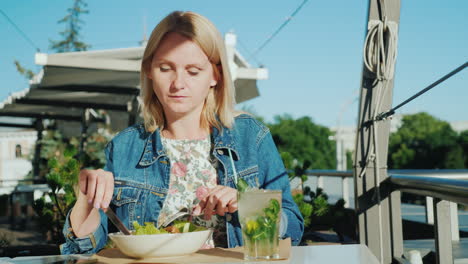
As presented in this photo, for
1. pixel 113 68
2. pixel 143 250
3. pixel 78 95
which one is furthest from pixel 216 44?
pixel 78 95

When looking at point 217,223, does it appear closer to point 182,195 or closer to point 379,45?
point 182,195

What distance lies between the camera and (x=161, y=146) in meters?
1.65

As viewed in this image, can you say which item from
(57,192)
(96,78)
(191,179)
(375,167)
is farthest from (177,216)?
(96,78)

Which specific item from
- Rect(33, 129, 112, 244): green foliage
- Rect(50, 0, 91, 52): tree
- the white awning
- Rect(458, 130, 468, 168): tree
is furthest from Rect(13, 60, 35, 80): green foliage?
Rect(458, 130, 468, 168): tree

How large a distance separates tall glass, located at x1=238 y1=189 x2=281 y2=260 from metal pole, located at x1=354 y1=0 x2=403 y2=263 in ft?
4.49

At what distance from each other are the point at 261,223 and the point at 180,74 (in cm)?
56

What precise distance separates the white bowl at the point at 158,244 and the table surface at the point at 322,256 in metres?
0.13

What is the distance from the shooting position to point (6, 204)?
7922 mm

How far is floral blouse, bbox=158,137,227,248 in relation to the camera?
63.2 inches

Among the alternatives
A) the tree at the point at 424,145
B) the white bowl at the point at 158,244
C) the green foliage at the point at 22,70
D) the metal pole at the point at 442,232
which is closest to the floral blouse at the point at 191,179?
the white bowl at the point at 158,244

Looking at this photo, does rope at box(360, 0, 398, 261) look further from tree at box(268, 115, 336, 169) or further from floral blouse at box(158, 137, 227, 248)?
tree at box(268, 115, 336, 169)

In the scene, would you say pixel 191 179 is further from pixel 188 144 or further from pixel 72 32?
pixel 72 32

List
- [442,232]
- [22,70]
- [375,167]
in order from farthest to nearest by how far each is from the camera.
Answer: [22,70] → [375,167] → [442,232]

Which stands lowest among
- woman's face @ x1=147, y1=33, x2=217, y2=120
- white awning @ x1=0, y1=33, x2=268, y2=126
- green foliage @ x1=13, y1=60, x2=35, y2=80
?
woman's face @ x1=147, y1=33, x2=217, y2=120
